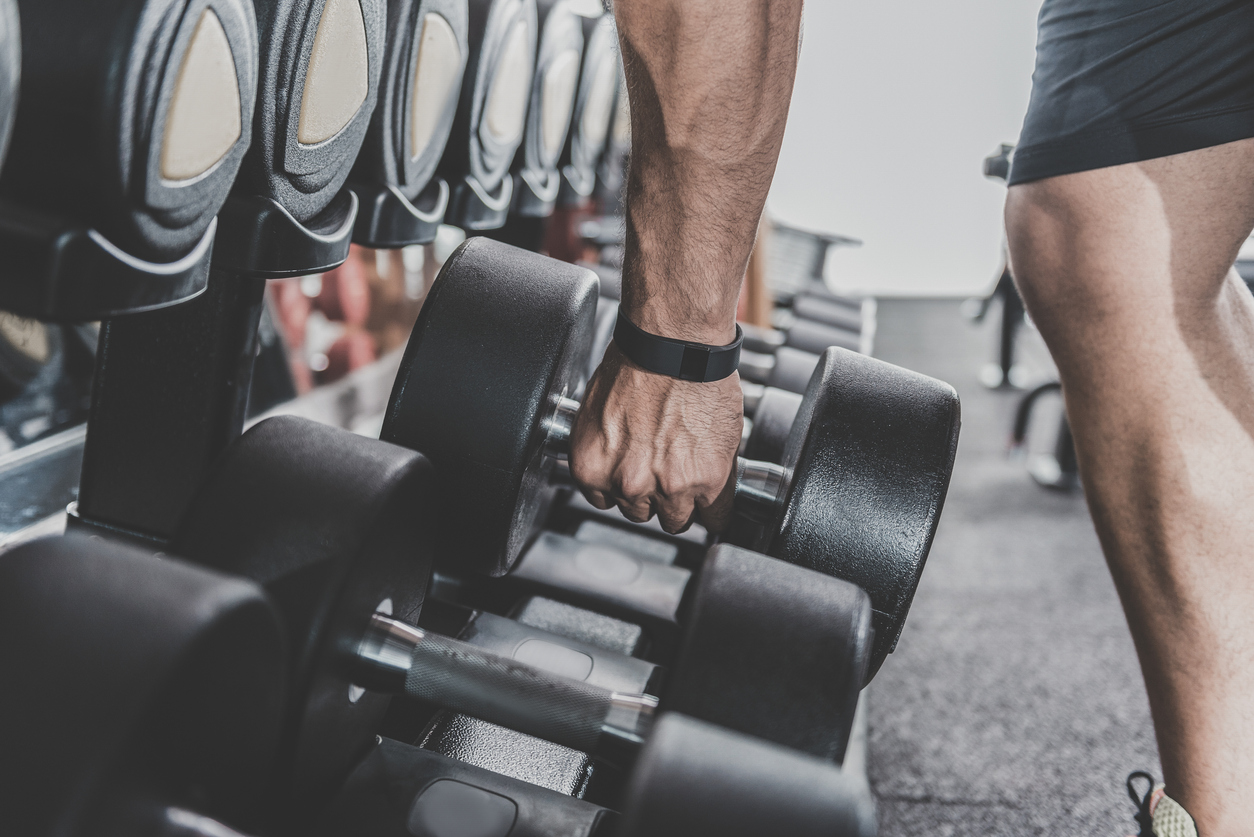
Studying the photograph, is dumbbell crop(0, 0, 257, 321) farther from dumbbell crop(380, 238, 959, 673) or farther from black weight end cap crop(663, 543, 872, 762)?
black weight end cap crop(663, 543, 872, 762)

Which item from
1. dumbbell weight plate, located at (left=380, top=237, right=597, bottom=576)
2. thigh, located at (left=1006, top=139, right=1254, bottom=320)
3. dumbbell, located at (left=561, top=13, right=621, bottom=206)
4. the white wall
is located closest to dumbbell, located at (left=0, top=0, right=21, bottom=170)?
dumbbell weight plate, located at (left=380, top=237, right=597, bottom=576)

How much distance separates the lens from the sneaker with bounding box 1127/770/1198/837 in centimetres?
68

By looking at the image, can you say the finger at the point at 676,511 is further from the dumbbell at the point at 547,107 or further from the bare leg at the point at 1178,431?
the dumbbell at the point at 547,107

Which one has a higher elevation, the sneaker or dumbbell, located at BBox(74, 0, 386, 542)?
dumbbell, located at BBox(74, 0, 386, 542)

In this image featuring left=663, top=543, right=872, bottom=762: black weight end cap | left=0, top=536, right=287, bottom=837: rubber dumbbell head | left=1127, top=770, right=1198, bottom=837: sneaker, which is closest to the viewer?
left=0, top=536, right=287, bottom=837: rubber dumbbell head

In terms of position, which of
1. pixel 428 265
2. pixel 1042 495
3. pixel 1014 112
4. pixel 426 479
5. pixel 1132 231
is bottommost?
pixel 1042 495

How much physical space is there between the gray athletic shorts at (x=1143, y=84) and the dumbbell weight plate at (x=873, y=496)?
0.30 meters

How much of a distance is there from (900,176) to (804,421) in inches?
98.5

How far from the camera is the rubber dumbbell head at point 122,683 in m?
0.32

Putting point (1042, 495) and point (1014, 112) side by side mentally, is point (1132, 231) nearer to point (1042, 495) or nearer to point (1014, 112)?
point (1042, 495)

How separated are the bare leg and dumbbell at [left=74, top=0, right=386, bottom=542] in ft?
1.90

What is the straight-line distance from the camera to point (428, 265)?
2285 mm

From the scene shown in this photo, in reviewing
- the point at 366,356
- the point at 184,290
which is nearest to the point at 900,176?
the point at 366,356

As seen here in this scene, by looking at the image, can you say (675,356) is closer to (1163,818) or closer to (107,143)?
(107,143)
